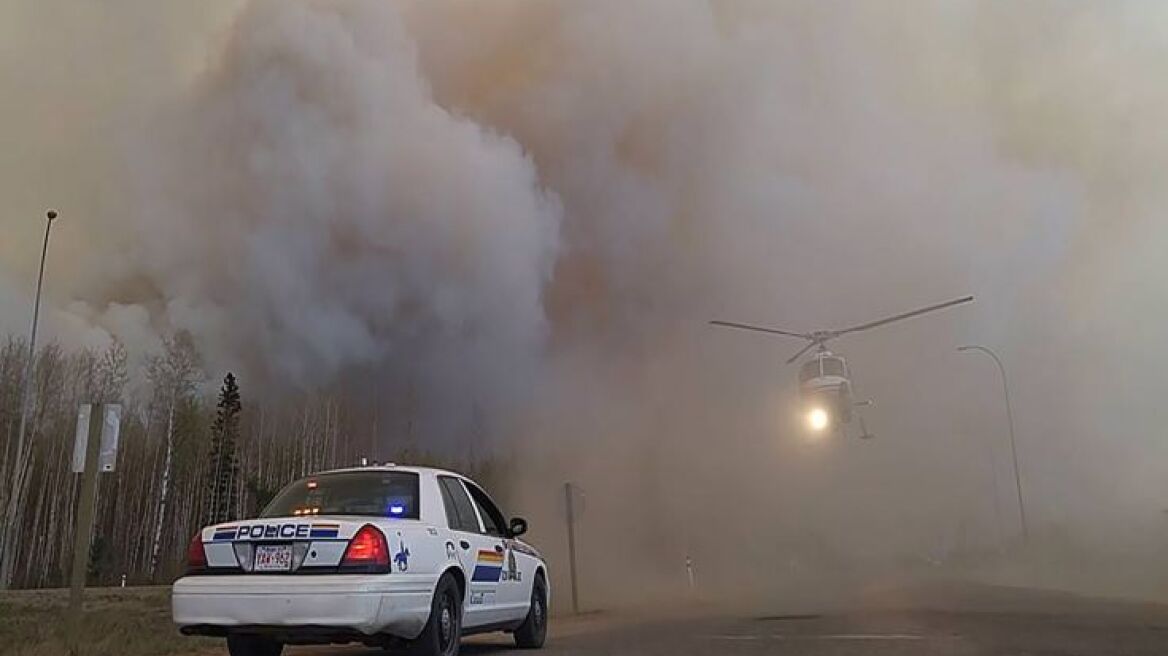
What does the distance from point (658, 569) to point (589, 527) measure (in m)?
3.31

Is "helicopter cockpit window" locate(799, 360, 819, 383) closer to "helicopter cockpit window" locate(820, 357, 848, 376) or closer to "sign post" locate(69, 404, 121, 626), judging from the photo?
"helicopter cockpit window" locate(820, 357, 848, 376)

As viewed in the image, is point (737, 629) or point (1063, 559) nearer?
point (737, 629)

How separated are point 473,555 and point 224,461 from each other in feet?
146

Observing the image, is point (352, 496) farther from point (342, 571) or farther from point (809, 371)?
point (809, 371)

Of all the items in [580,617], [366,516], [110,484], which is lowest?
[580,617]

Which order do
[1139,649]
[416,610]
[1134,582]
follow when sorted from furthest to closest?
1. [1134,582]
2. [1139,649]
3. [416,610]

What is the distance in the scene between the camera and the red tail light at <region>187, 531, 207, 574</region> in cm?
654

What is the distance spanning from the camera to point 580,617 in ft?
56.2

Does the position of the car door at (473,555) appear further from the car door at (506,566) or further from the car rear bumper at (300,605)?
the car rear bumper at (300,605)

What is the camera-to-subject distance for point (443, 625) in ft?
22.8

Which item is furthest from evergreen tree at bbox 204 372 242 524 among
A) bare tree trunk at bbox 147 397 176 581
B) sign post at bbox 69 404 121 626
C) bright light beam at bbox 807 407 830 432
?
sign post at bbox 69 404 121 626

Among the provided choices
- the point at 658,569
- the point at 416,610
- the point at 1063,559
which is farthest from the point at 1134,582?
the point at 416,610

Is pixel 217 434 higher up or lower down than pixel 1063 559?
higher up

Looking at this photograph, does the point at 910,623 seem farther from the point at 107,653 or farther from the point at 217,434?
the point at 217,434
